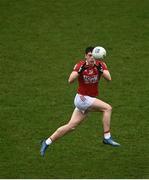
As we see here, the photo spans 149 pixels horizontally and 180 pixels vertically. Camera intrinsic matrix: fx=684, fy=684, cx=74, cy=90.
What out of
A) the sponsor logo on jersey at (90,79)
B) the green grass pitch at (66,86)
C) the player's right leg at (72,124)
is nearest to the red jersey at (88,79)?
the sponsor logo on jersey at (90,79)

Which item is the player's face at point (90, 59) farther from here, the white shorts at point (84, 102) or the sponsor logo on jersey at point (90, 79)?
the white shorts at point (84, 102)

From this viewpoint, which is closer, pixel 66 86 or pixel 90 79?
pixel 90 79

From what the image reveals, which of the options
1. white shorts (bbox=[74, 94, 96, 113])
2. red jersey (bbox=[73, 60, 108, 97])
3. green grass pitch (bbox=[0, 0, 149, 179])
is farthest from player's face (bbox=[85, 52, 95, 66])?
green grass pitch (bbox=[0, 0, 149, 179])

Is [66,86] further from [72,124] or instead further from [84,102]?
[84,102]

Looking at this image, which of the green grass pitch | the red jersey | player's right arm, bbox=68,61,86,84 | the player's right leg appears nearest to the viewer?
player's right arm, bbox=68,61,86,84

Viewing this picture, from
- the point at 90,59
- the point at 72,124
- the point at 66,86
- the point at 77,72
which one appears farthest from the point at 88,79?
the point at 66,86

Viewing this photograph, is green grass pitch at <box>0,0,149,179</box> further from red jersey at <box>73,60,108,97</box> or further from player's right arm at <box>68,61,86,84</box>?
player's right arm at <box>68,61,86,84</box>

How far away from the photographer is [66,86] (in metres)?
22.2

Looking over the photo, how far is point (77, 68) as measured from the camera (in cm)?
1617

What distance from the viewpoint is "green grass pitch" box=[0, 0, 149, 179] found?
676 inches

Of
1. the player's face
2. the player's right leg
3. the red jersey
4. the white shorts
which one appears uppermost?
the player's face

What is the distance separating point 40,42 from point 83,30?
6.37 ft

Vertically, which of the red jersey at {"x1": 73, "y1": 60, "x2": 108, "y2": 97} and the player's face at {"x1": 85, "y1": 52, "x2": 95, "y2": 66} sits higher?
the player's face at {"x1": 85, "y1": 52, "x2": 95, "y2": 66}

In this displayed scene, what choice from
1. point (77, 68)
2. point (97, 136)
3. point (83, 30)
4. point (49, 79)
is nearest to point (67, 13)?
point (83, 30)
